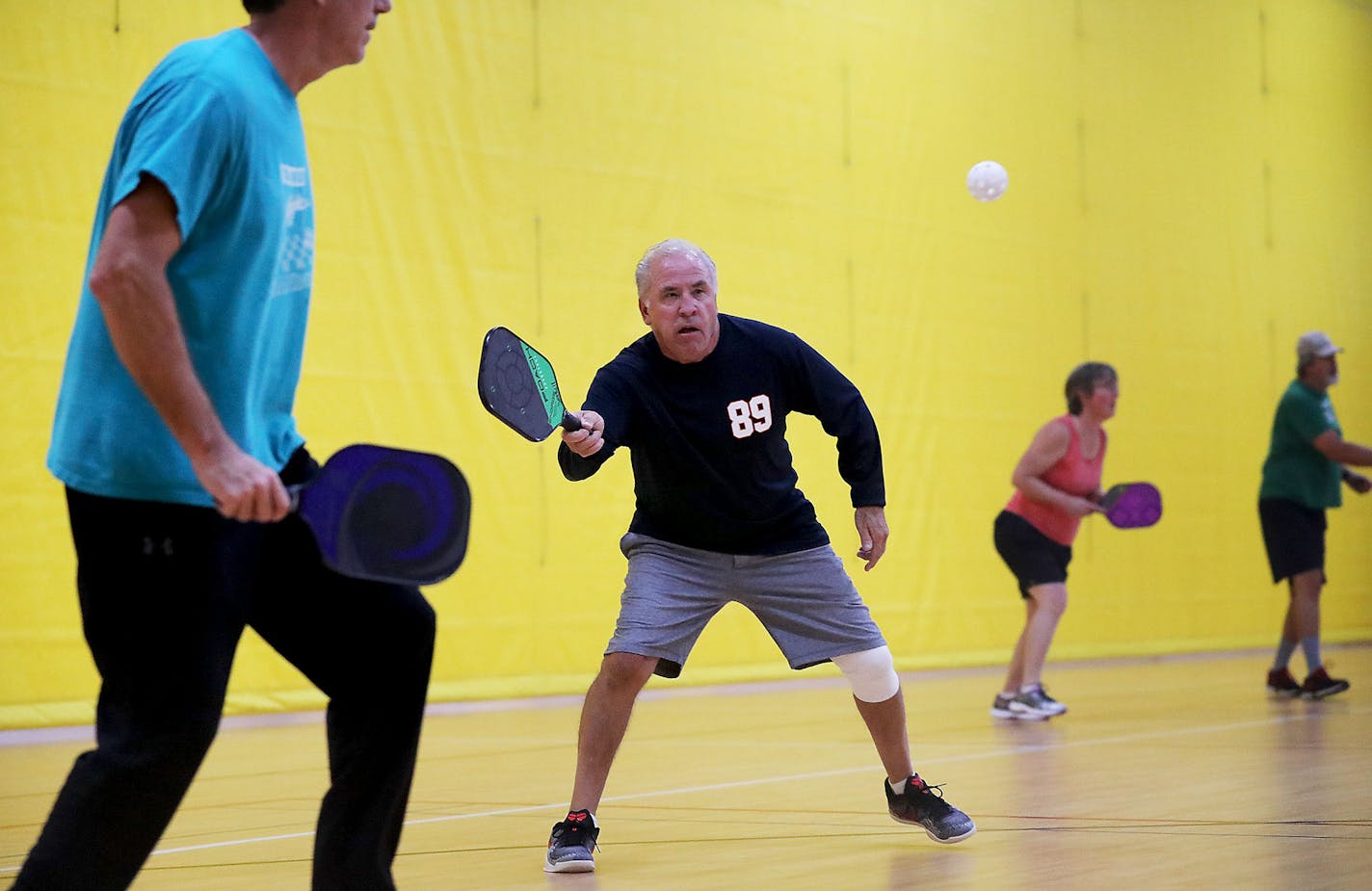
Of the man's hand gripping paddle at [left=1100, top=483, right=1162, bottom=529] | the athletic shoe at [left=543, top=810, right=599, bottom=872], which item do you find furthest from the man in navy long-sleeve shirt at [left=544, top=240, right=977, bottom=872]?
the man's hand gripping paddle at [left=1100, top=483, right=1162, bottom=529]

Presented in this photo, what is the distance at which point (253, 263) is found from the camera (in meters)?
2.24

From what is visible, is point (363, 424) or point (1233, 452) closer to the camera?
point (363, 424)

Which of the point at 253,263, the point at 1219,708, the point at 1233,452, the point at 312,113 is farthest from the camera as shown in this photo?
the point at 1233,452

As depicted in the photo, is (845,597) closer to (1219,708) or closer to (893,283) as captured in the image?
(1219,708)

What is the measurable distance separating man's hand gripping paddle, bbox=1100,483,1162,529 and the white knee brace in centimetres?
414

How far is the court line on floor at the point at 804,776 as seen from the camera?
4496 mm

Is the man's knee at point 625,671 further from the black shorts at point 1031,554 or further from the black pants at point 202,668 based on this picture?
the black shorts at point 1031,554

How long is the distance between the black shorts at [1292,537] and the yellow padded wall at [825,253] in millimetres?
3403

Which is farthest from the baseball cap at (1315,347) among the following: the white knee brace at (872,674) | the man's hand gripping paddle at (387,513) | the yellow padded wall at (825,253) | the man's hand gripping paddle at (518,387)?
the man's hand gripping paddle at (387,513)

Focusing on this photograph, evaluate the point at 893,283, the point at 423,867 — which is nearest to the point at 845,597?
the point at 423,867

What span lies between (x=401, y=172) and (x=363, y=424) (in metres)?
1.47

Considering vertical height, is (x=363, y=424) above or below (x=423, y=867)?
above

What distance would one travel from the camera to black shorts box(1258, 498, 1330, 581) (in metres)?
8.76

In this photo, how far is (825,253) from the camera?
1171 cm
